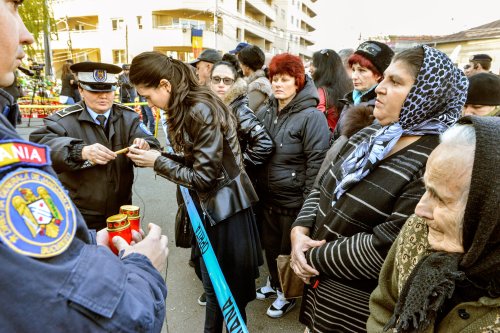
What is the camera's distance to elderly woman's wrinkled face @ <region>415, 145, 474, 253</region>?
102 centimetres

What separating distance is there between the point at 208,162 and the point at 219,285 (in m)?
0.83

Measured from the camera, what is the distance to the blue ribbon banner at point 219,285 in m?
2.08

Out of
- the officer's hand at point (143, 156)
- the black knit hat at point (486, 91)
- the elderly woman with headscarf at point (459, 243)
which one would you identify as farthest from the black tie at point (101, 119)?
the black knit hat at point (486, 91)

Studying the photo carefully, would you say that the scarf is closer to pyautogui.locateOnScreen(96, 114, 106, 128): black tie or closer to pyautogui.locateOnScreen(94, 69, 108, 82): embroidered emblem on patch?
→ pyautogui.locateOnScreen(96, 114, 106, 128): black tie

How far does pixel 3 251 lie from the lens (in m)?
0.62

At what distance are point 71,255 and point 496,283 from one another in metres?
1.18

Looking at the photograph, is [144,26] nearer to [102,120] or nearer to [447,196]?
[102,120]

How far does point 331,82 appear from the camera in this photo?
4.03 meters

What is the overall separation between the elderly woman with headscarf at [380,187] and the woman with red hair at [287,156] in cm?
102

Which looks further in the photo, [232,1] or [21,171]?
[232,1]

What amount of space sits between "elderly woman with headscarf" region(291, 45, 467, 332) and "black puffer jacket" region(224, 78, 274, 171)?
1185 millimetres

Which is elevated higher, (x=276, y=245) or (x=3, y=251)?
(x=3, y=251)

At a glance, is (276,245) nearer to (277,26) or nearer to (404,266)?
(404,266)

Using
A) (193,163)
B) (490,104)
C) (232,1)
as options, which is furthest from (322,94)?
(232,1)
